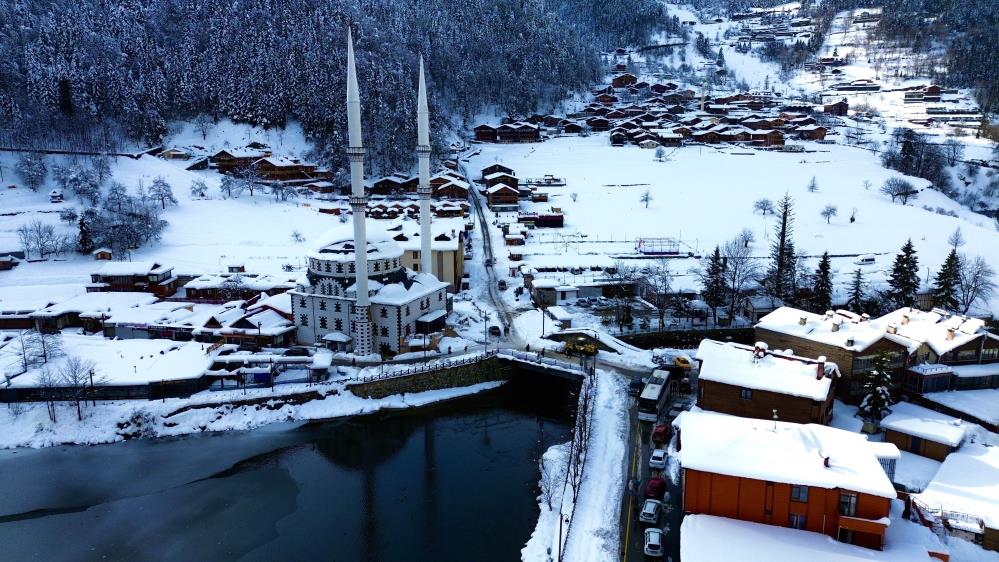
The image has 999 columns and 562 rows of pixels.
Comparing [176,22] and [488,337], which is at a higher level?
[176,22]

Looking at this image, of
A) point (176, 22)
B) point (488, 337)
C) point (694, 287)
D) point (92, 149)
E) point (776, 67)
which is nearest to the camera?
point (488, 337)

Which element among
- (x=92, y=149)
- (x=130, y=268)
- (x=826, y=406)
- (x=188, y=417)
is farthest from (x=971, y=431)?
(x=92, y=149)

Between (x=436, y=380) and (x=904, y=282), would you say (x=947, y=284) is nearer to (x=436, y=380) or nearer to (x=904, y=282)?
(x=904, y=282)

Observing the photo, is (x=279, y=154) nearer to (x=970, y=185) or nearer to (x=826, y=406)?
(x=826, y=406)

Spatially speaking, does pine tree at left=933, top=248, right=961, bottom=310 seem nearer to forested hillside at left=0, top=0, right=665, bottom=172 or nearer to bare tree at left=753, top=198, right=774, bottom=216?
Answer: bare tree at left=753, top=198, right=774, bottom=216

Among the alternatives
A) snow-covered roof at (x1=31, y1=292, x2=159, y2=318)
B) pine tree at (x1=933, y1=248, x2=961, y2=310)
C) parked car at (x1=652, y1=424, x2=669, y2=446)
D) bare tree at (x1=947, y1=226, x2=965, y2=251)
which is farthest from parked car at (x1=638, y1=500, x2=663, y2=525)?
bare tree at (x1=947, y1=226, x2=965, y2=251)

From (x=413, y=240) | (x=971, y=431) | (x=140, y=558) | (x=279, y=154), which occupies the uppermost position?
(x=279, y=154)

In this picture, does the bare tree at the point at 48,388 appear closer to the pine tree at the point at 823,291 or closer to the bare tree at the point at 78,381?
the bare tree at the point at 78,381
